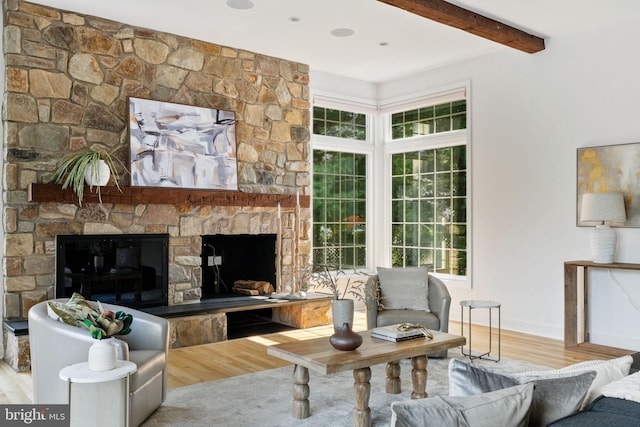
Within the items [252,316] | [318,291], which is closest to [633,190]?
[318,291]

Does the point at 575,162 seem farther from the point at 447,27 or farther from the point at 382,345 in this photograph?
the point at 382,345

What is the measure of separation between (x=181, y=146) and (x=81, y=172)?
3.54ft

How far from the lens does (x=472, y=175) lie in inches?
250

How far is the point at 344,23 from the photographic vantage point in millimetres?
5164

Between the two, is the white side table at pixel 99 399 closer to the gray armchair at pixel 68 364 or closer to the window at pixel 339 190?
the gray armchair at pixel 68 364

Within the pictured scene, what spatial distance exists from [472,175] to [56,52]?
4439mm

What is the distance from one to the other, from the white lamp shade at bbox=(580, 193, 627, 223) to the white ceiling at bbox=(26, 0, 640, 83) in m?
1.63

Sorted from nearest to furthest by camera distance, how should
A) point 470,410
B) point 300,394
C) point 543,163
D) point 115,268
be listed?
point 470,410 < point 300,394 < point 115,268 < point 543,163

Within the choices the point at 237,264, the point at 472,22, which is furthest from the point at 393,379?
the point at 472,22

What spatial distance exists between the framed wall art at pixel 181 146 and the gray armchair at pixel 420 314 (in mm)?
2035

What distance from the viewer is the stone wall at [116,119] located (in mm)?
4590

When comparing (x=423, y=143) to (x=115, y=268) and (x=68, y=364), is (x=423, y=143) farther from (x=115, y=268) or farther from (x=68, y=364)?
(x=68, y=364)

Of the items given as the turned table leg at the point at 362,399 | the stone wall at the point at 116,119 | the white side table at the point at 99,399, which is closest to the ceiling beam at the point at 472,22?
the stone wall at the point at 116,119

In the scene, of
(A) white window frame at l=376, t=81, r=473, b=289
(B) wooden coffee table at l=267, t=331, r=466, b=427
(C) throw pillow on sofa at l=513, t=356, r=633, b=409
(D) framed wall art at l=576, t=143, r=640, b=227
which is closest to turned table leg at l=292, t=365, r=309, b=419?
(B) wooden coffee table at l=267, t=331, r=466, b=427
